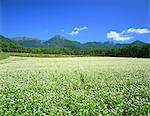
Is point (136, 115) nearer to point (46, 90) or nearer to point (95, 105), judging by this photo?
point (95, 105)

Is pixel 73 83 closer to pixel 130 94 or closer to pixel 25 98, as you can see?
pixel 130 94

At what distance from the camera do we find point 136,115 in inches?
416

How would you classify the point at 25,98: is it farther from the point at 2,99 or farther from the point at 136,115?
the point at 136,115

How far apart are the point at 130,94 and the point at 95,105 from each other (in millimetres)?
3331

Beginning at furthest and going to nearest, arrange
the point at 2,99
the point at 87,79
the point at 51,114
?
the point at 87,79, the point at 2,99, the point at 51,114

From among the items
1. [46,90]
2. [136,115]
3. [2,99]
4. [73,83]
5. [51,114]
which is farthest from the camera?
[73,83]

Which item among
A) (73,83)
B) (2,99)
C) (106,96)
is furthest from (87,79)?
(2,99)

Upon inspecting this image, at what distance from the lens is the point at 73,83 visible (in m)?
17.7

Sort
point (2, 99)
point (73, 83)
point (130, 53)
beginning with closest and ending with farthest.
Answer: point (2, 99)
point (73, 83)
point (130, 53)

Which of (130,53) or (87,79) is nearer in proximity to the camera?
(87,79)

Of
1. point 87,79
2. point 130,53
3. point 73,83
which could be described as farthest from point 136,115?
point 130,53

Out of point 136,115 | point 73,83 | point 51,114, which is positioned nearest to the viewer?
point 51,114

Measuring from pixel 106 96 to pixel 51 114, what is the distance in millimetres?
4253

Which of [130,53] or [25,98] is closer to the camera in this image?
[25,98]
